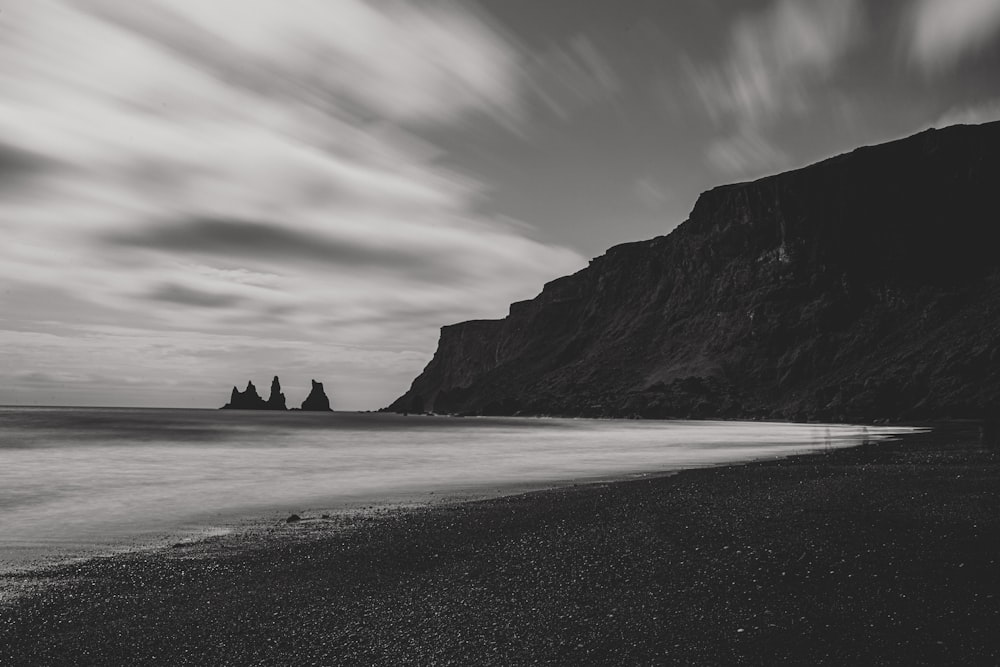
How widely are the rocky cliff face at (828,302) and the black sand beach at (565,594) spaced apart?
291 feet

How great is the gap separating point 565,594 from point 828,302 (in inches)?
4965

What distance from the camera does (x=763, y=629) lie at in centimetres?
580

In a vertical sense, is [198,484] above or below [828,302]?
below

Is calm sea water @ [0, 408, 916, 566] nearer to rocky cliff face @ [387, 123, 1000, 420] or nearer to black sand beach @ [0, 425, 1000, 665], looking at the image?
black sand beach @ [0, 425, 1000, 665]

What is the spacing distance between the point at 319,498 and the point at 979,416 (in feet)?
281

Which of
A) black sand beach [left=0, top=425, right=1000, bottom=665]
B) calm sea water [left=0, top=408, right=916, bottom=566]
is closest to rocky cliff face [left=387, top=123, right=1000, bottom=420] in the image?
calm sea water [left=0, top=408, right=916, bottom=566]

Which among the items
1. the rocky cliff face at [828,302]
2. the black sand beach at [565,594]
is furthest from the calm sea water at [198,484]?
the rocky cliff face at [828,302]

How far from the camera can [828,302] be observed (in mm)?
118375

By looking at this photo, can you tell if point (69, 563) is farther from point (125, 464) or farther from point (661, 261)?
point (661, 261)

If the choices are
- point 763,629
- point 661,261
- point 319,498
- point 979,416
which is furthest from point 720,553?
point 661,261

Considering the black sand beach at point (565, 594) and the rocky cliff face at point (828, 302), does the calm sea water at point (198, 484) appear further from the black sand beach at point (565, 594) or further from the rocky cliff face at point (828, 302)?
the rocky cliff face at point (828, 302)

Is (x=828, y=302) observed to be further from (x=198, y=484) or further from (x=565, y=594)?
(x=565, y=594)

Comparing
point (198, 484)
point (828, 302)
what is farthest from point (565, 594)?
point (828, 302)

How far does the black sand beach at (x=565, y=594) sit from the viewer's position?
558 cm
